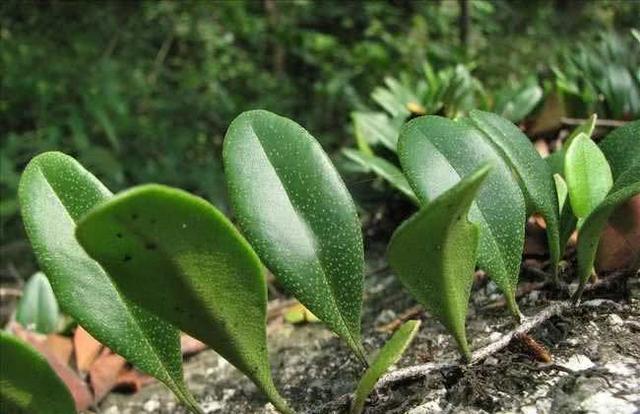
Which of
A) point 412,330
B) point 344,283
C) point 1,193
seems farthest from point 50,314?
point 1,193

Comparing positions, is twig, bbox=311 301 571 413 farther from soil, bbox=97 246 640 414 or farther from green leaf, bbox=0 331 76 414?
green leaf, bbox=0 331 76 414

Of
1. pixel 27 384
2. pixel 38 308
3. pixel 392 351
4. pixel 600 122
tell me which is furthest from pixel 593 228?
pixel 38 308

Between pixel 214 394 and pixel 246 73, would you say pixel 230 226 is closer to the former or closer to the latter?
pixel 214 394

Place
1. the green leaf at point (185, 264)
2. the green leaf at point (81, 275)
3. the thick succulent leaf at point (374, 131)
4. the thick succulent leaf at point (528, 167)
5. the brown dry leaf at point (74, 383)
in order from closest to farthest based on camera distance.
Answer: the green leaf at point (185, 264) → the green leaf at point (81, 275) → the thick succulent leaf at point (528, 167) → the brown dry leaf at point (74, 383) → the thick succulent leaf at point (374, 131)

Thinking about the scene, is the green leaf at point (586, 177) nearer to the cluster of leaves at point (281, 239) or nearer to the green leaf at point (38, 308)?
the cluster of leaves at point (281, 239)

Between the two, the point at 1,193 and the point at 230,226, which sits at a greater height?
the point at 230,226

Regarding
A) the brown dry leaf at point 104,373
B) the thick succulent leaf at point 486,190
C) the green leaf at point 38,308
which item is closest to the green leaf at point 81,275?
the thick succulent leaf at point 486,190
